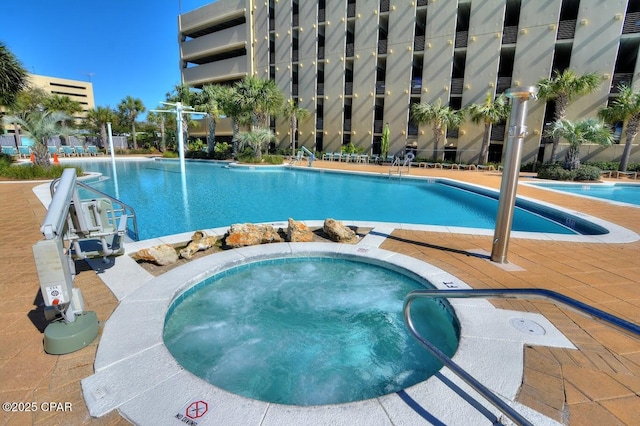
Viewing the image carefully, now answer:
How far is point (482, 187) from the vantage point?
456 inches

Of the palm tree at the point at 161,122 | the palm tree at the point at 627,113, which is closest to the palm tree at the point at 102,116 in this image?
the palm tree at the point at 161,122

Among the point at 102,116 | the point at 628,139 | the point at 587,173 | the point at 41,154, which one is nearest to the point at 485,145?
the point at 587,173

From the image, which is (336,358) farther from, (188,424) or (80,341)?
(80,341)

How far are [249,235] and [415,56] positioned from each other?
74.2 ft

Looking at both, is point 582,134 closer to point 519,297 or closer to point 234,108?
point 519,297

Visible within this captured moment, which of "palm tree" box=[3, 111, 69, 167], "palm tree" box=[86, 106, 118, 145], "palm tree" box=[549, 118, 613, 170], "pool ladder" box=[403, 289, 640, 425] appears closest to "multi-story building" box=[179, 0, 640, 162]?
"palm tree" box=[549, 118, 613, 170]

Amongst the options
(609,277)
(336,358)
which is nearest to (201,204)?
(336,358)

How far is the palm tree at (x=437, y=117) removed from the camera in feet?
65.9

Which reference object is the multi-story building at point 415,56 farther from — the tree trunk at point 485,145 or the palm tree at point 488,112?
the palm tree at point 488,112

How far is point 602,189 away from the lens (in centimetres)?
1339

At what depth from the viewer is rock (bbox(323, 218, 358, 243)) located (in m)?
5.59

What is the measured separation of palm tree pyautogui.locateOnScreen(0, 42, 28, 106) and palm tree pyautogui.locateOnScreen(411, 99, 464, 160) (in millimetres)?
20483

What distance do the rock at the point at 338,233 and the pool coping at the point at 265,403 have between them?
2475mm

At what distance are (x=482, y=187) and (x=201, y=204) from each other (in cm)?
1000
